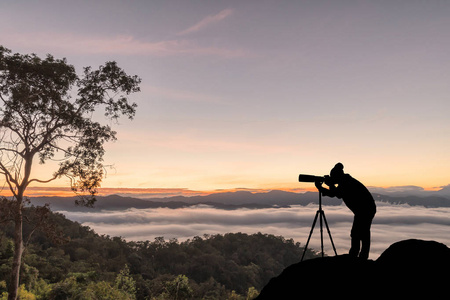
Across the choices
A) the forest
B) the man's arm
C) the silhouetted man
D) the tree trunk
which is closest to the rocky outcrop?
the silhouetted man

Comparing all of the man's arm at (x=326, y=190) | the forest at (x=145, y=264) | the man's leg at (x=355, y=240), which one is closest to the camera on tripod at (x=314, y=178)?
the man's arm at (x=326, y=190)

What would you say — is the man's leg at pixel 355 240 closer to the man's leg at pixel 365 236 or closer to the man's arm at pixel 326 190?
the man's leg at pixel 365 236

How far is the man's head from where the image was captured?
6364mm

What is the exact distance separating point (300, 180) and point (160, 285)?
6353 cm

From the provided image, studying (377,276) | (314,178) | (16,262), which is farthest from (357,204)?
(16,262)

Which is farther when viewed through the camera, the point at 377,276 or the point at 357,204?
the point at 357,204

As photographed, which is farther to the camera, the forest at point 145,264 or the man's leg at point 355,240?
the forest at point 145,264

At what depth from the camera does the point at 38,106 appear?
63.9 feet

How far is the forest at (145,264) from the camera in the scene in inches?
1513

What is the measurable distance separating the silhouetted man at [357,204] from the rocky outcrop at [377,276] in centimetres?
35

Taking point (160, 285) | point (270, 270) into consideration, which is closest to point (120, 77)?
point (160, 285)

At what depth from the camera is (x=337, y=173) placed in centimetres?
639

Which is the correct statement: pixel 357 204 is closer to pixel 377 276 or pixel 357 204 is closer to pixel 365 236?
pixel 365 236

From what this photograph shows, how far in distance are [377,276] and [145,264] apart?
299 ft
